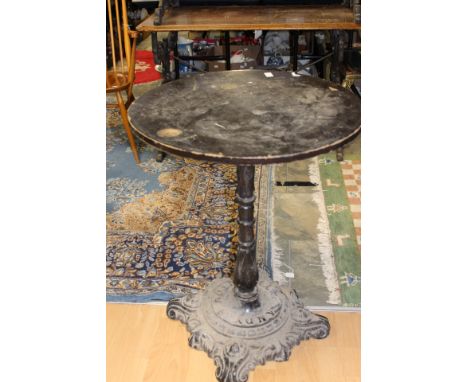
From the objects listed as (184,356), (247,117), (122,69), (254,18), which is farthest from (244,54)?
(184,356)

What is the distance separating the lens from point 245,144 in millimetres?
1409

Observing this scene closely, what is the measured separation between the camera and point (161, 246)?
8.05 feet

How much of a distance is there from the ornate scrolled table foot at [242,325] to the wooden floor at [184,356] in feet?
0.12

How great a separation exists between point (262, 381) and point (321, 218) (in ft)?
3.52

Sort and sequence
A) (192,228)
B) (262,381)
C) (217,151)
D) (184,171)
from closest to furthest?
1. (217,151)
2. (262,381)
3. (192,228)
4. (184,171)

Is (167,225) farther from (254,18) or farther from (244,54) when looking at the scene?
(244,54)

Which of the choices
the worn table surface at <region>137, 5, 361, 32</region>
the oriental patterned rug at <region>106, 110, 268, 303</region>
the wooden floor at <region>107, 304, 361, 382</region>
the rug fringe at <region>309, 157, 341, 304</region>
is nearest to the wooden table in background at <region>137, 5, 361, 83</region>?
the worn table surface at <region>137, 5, 361, 32</region>

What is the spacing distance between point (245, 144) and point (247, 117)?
22 cm

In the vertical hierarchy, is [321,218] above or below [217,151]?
below

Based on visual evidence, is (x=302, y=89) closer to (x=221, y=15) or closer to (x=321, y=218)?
(x=321, y=218)

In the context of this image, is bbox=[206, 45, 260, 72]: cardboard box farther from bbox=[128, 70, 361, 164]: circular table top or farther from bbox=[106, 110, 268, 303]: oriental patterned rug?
bbox=[128, 70, 361, 164]: circular table top

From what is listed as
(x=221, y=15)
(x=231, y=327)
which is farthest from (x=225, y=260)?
(x=221, y=15)

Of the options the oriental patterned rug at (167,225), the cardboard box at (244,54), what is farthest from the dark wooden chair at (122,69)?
the cardboard box at (244,54)

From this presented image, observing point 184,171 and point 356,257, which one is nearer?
point 356,257
